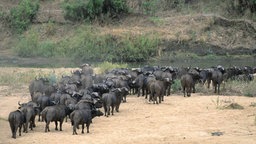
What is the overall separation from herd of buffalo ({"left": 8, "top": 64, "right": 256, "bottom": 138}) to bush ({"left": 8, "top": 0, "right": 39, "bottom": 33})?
21.6 m

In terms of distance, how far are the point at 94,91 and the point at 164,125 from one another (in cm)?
510

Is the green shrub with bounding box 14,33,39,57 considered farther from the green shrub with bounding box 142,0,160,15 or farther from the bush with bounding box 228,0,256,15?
the bush with bounding box 228,0,256,15

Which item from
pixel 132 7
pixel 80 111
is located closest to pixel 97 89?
pixel 80 111

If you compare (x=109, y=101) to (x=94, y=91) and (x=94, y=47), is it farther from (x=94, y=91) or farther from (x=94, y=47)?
(x=94, y=47)

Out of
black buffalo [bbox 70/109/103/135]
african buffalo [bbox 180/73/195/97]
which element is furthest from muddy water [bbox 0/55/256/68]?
black buffalo [bbox 70/109/103/135]

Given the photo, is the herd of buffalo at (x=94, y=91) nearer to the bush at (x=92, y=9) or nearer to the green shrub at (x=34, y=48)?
the green shrub at (x=34, y=48)

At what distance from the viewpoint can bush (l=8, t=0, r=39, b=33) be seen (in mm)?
49750

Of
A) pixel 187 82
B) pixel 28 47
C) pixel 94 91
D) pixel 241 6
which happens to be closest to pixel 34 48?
pixel 28 47

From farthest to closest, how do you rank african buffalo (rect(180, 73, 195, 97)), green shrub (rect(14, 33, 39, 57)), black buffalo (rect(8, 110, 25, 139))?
green shrub (rect(14, 33, 39, 57)) → african buffalo (rect(180, 73, 195, 97)) → black buffalo (rect(8, 110, 25, 139))

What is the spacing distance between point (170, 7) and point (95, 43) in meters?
12.6

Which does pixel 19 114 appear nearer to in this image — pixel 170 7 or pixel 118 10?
pixel 118 10

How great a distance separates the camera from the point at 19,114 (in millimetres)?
16484

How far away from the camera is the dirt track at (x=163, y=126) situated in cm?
1573

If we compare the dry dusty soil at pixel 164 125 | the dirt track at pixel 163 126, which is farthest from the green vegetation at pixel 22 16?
the dirt track at pixel 163 126
